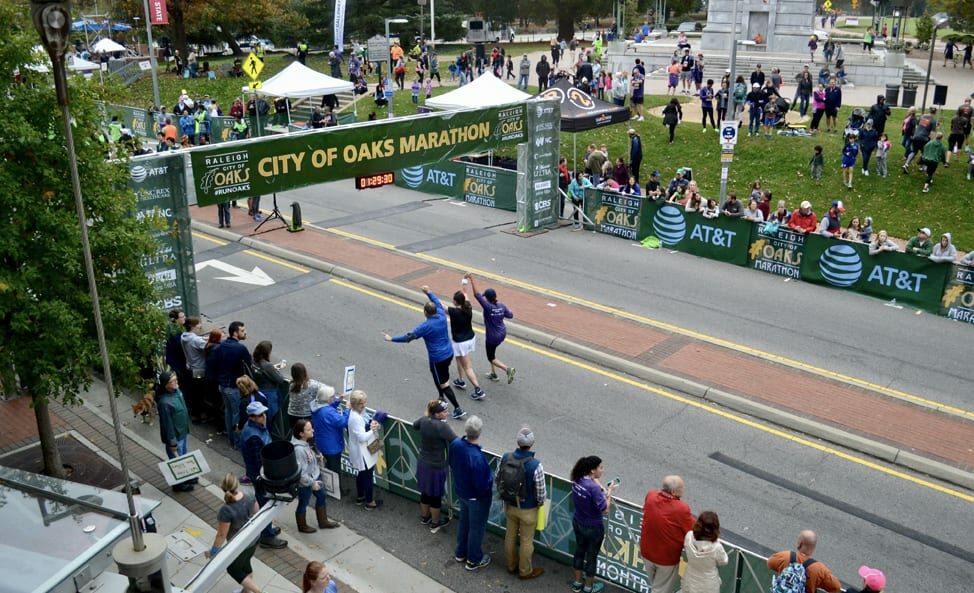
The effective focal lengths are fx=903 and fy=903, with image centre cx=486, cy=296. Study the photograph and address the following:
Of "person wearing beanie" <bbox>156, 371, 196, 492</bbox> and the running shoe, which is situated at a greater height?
"person wearing beanie" <bbox>156, 371, 196, 492</bbox>

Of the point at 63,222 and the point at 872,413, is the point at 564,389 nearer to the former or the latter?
the point at 872,413

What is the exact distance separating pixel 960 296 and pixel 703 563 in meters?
12.1

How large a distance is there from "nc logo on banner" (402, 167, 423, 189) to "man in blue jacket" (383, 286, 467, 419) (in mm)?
14330

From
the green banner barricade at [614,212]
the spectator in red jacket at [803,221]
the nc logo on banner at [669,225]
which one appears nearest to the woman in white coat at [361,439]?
the spectator in red jacket at [803,221]

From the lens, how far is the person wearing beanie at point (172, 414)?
11180 millimetres

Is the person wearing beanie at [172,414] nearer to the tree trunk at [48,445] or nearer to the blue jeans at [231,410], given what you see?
the blue jeans at [231,410]

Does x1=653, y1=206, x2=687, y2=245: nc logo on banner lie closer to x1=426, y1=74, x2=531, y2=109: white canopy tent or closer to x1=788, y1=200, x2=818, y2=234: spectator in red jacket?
x1=788, y1=200, x2=818, y2=234: spectator in red jacket

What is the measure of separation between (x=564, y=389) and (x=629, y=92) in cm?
2415

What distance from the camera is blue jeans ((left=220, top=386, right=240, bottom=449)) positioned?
1209 centimetres

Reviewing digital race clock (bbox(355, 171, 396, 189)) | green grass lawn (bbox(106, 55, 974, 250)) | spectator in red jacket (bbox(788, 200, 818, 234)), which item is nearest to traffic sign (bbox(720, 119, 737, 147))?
spectator in red jacket (bbox(788, 200, 818, 234))

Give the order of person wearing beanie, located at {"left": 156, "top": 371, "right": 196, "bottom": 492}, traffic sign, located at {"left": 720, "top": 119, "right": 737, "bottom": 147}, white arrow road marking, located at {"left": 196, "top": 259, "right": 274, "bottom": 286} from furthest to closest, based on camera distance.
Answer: traffic sign, located at {"left": 720, "top": 119, "right": 737, "bottom": 147}, white arrow road marking, located at {"left": 196, "top": 259, "right": 274, "bottom": 286}, person wearing beanie, located at {"left": 156, "top": 371, "right": 196, "bottom": 492}

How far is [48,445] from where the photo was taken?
35.8 ft

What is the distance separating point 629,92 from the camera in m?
36.1

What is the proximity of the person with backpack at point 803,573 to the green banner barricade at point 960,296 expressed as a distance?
38.1 feet
